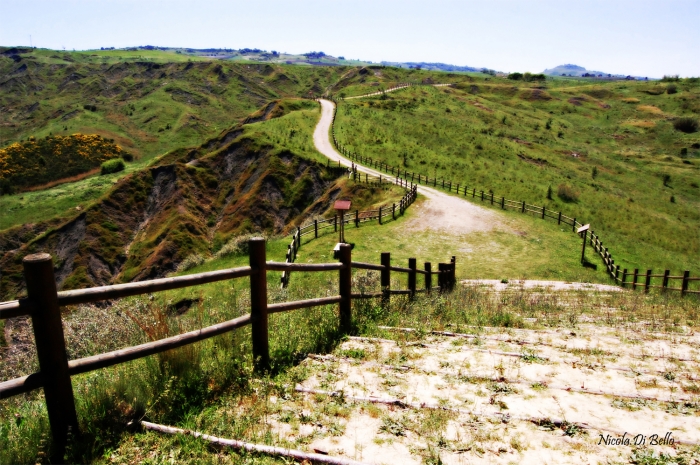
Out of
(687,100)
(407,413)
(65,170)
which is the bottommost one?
(65,170)

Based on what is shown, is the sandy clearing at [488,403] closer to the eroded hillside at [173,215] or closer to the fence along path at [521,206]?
the fence along path at [521,206]

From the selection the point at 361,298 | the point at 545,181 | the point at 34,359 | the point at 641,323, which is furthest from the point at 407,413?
the point at 545,181

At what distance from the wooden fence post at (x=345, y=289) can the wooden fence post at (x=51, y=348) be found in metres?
4.55

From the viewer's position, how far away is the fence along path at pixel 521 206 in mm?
20814

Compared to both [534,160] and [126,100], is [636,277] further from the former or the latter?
[126,100]

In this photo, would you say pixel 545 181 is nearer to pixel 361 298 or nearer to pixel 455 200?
pixel 455 200

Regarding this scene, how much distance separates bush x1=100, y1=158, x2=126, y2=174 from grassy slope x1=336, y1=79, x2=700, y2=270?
144 ft

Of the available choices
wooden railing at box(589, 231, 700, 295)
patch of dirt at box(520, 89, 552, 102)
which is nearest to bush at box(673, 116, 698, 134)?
patch of dirt at box(520, 89, 552, 102)

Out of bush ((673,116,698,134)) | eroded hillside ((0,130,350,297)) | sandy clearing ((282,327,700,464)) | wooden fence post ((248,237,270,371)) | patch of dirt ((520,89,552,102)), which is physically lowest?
eroded hillside ((0,130,350,297))

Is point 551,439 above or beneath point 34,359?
above

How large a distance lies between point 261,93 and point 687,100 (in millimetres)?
123158

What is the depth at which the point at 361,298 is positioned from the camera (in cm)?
942

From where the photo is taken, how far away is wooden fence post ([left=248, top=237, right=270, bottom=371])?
5883 millimetres
